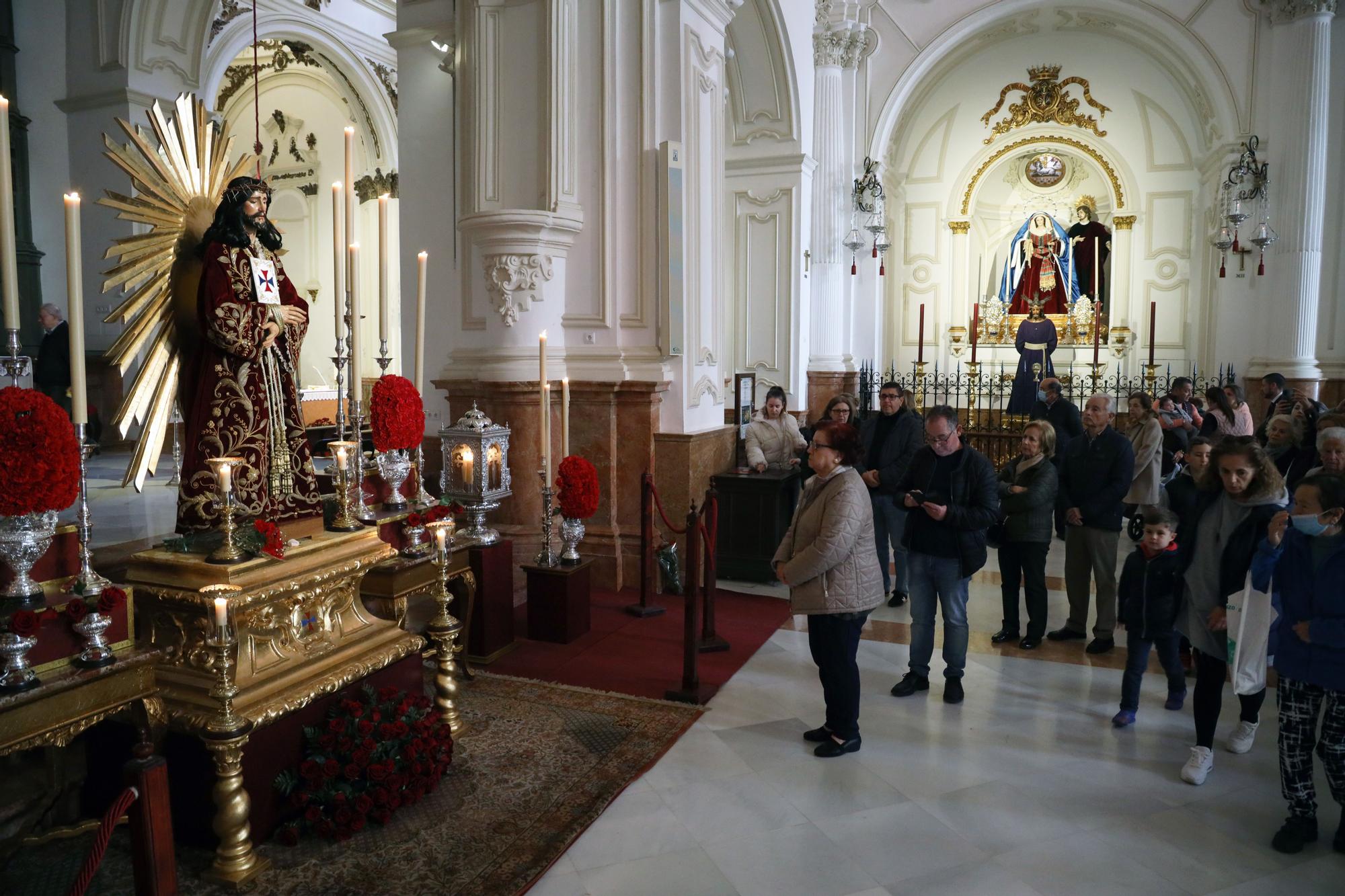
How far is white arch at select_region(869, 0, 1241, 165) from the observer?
1423 centimetres

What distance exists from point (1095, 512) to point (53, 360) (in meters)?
8.38

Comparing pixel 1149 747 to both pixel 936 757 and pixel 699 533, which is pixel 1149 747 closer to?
pixel 936 757

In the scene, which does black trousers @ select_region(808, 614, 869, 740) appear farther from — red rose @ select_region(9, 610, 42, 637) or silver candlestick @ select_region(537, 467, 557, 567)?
red rose @ select_region(9, 610, 42, 637)

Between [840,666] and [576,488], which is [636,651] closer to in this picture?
[576,488]

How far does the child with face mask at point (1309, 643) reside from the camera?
3.38 meters

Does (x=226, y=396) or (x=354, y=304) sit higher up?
(x=354, y=304)

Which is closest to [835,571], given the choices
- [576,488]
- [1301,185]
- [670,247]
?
[576,488]

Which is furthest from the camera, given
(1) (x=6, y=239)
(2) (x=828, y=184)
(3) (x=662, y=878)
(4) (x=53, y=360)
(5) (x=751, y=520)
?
(2) (x=828, y=184)

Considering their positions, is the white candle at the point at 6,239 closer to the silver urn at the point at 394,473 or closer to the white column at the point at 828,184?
the silver urn at the point at 394,473

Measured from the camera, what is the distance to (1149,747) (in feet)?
14.5

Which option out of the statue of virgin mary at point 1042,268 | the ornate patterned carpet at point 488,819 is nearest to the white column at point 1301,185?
the statue of virgin mary at point 1042,268

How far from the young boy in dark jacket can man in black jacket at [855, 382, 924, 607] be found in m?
2.08

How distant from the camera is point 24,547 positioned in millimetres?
2865

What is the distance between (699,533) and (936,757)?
1757mm
